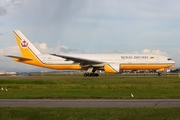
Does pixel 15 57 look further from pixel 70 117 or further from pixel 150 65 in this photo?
pixel 70 117

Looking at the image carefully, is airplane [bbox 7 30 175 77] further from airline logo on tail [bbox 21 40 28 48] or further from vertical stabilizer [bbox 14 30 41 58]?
airline logo on tail [bbox 21 40 28 48]

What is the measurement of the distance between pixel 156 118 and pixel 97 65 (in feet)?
144

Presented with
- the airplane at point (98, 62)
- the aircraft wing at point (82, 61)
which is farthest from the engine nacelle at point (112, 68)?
the aircraft wing at point (82, 61)

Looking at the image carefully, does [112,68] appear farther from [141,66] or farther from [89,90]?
[89,90]

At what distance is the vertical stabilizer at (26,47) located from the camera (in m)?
60.9

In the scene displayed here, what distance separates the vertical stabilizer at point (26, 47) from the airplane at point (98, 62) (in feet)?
1.35

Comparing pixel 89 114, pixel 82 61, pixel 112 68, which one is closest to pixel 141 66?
pixel 112 68

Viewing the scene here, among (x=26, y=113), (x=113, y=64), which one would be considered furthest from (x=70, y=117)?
(x=113, y=64)

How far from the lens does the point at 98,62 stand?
183 ft

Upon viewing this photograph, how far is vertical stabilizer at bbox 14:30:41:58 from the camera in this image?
60.9 m

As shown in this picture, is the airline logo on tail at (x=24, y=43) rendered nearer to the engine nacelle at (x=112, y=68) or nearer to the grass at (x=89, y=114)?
the engine nacelle at (x=112, y=68)

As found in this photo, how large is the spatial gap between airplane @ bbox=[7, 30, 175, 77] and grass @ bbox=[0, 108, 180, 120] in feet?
129

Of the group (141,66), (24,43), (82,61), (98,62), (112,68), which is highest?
(24,43)

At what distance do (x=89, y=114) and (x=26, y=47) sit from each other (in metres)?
49.2
